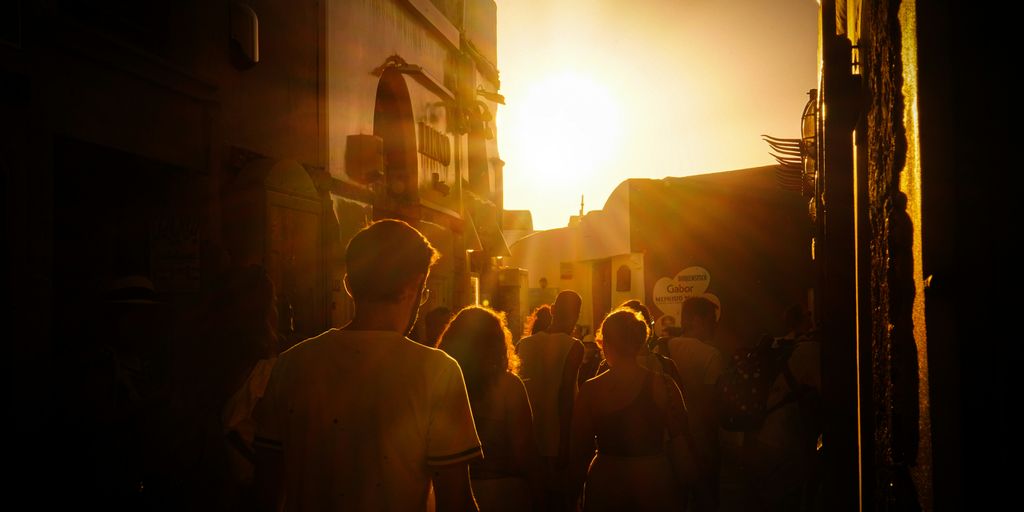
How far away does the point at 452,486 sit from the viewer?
2.40 metres

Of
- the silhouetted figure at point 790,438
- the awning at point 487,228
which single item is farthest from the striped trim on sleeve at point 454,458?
the awning at point 487,228

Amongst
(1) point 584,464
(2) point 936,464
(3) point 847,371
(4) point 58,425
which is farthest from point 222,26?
(2) point 936,464

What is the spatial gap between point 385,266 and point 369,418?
0.48 metres

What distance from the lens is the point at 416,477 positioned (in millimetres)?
2381

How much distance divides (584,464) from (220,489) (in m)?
2.21

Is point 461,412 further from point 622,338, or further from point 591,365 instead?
point 591,365

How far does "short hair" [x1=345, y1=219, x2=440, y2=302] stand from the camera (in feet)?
8.15

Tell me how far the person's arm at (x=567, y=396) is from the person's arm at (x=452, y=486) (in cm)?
305

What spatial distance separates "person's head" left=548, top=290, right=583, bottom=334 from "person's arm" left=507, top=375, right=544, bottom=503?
2.18m

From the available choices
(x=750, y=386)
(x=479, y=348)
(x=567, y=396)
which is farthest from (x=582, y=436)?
(x=750, y=386)

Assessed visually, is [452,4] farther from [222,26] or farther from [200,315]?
[200,315]

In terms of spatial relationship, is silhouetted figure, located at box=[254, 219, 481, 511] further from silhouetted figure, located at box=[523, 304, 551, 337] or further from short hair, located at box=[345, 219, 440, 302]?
silhouetted figure, located at box=[523, 304, 551, 337]

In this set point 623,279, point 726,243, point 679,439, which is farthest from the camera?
point 623,279

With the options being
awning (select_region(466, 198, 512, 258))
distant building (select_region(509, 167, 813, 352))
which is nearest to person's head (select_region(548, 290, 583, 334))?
distant building (select_region(509, 167, 813, 352))
